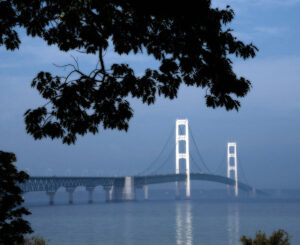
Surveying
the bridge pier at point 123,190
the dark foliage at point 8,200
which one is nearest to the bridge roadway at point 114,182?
the bridge pier at point 123,190

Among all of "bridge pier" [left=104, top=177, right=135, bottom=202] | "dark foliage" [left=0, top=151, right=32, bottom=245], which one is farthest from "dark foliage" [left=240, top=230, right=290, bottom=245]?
"bridge pier" [left=104, top=177, right=135, bottom=202]

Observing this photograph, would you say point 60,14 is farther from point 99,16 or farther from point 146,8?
point 146,8

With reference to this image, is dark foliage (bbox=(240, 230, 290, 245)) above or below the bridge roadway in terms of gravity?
below

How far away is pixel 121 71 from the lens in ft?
42.3

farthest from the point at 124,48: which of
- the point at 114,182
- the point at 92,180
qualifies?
the point at 114,182

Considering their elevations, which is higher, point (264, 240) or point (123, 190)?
point (123, 190)

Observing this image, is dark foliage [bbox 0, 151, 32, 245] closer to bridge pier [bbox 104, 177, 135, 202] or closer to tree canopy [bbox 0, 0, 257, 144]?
tree canopy [bbox 0, 0, 257, 144]

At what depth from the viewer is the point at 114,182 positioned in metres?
191

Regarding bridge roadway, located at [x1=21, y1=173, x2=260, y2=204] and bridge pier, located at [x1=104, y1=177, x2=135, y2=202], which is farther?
bridge pier, located at [x1=104, y1=177, x2=135, y2=202]

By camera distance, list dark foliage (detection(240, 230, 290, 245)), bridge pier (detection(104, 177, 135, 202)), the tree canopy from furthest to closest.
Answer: bridge pier (detection(104, 177, 135, 202))
dark foliage (detection(240, 230, 290, 245))
the tree canopy

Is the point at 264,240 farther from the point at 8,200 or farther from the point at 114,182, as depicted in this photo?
the point at 114,182

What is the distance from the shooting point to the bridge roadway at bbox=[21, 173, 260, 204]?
528 ft

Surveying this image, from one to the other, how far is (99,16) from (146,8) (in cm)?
90

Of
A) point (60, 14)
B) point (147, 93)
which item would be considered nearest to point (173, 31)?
point (147, 93)
